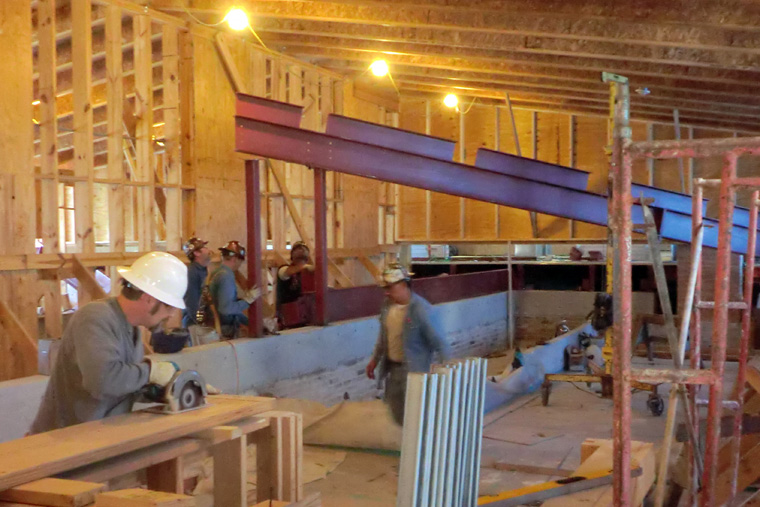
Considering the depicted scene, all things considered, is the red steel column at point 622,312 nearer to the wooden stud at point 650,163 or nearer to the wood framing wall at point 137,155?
the wood framing wall at point 137,155

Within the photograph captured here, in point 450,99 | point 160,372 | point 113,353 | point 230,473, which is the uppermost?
point 450,99

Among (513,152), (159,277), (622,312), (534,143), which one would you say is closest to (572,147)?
(534,143)

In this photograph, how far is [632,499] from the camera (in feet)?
16.5

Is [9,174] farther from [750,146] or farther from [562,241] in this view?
[562,241]

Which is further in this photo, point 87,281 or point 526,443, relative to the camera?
point 87,281

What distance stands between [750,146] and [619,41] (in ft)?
16.0

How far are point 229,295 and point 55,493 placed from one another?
5.82 metres

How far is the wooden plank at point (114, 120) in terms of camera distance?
959cm

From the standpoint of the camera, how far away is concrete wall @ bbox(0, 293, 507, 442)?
6.21m

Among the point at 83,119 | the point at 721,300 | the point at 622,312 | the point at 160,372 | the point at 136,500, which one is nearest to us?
the point at 136,500

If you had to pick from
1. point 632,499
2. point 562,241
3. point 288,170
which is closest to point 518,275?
point 562,241

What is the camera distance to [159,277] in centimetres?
396

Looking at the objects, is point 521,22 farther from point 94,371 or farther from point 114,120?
point 94,371

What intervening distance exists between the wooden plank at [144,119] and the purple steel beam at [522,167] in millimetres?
4389
